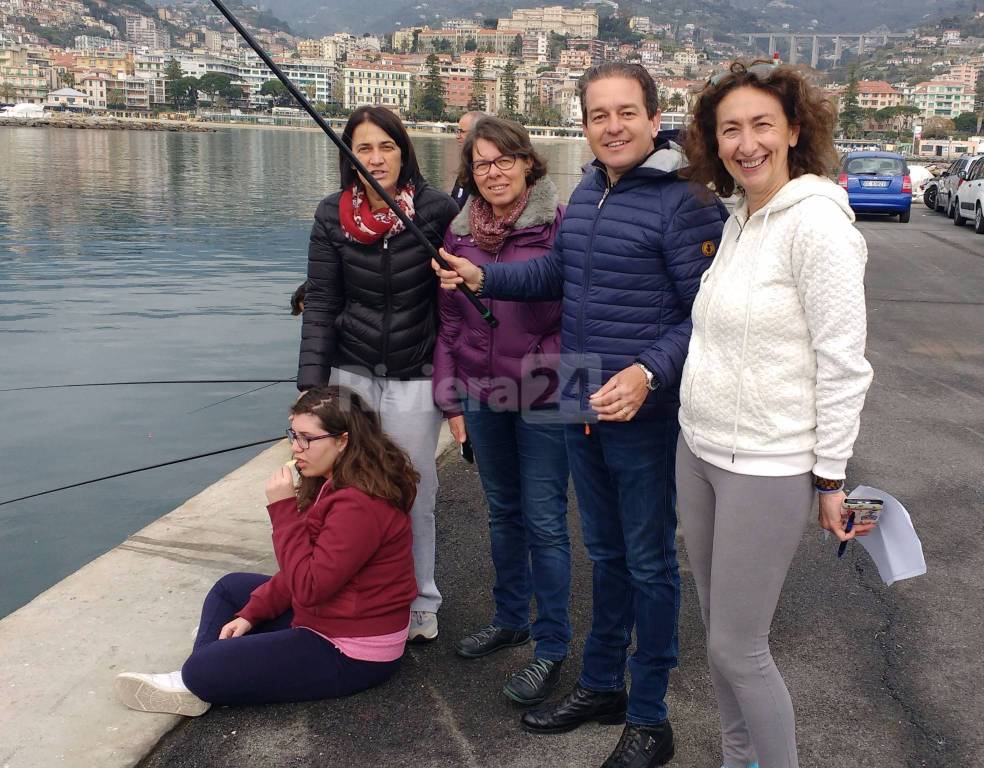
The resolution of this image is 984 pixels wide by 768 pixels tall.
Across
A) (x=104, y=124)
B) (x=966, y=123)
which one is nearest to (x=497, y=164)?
(x=104, y=124)

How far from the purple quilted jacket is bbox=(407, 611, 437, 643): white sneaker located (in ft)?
2.69

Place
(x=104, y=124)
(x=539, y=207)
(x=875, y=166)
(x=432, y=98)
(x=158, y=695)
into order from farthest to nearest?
(x=432, y=98) < (x=104, y=124) < (x=875, y=166) < (x=539, y=207) < (x=158, y=695)

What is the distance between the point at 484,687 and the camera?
10.4 feet

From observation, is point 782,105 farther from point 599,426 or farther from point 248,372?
point 248,372

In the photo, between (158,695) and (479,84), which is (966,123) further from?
(158,695)

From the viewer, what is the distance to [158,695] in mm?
2924

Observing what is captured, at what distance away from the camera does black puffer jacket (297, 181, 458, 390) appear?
10.8ft

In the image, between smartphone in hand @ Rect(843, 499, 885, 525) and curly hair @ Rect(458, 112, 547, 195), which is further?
curly hair @ Rect(458, 112, 547, 195)

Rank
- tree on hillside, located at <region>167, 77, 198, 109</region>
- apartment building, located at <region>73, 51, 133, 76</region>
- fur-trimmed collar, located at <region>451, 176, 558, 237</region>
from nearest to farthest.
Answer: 1. fur-trimmed collar, located at <region>451, 176, 558, 237</region>
2. tree on hillside, located at <region>167, 77, 198, 109</region>
3. apartment building, located at <region>73, 51, 133, 76</region>

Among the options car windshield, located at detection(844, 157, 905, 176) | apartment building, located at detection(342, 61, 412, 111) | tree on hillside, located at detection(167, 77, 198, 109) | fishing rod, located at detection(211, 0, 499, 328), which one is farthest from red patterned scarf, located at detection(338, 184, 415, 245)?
apartment building, located at detection(342, 61, 412, 111)

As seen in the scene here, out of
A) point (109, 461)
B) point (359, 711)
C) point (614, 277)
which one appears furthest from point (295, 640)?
point (109, 461)

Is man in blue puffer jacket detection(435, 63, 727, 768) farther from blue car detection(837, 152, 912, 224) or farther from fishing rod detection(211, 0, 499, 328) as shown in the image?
blue car detection(837, 152, 912, 224)

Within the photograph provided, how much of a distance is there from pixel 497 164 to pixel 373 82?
639ft

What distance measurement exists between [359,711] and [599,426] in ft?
3.83
